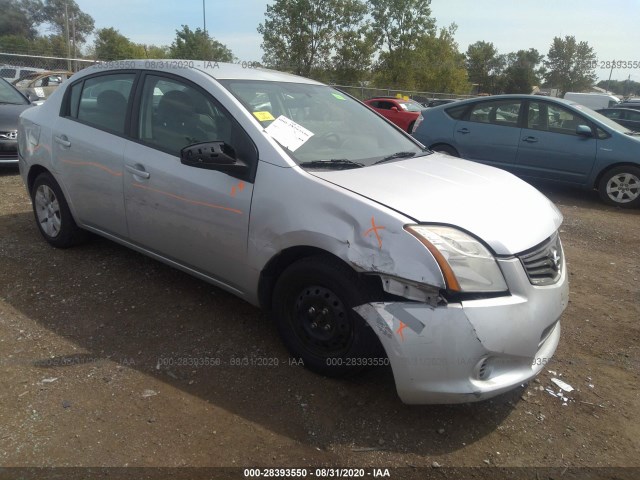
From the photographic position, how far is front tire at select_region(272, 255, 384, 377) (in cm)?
254

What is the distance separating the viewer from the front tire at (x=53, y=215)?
4332 millimetres

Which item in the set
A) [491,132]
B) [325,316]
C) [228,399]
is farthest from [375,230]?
[491,132]

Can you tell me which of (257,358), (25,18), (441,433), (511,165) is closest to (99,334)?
(257,358)

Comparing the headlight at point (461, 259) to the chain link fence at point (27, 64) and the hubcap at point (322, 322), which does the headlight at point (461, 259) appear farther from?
the chain link fence at point (27, 64)

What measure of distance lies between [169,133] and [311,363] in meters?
A: 1.82

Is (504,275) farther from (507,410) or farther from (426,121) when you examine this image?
(426,121)

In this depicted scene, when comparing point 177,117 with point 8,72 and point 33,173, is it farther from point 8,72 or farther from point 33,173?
point 8,72

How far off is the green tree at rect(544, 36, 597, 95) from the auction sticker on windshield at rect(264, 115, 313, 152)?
6460 centimetres

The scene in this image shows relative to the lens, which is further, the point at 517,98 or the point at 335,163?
the point at 517,98

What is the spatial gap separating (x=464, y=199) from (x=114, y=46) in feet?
157

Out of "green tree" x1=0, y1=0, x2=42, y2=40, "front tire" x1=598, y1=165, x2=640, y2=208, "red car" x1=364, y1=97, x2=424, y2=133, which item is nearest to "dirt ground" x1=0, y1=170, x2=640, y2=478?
"front tire" x1=598, y1=165, x2=640, y2=208

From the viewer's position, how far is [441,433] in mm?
2518

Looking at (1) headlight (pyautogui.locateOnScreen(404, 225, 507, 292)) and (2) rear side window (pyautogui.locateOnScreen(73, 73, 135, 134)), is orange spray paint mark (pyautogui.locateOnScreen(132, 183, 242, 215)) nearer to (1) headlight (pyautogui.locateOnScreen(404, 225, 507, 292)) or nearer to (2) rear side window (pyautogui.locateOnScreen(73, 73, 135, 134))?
(2) rear side window (pyautogui.locateOnScreen(73, 73, 135, 134))

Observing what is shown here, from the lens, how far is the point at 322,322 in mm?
2744
